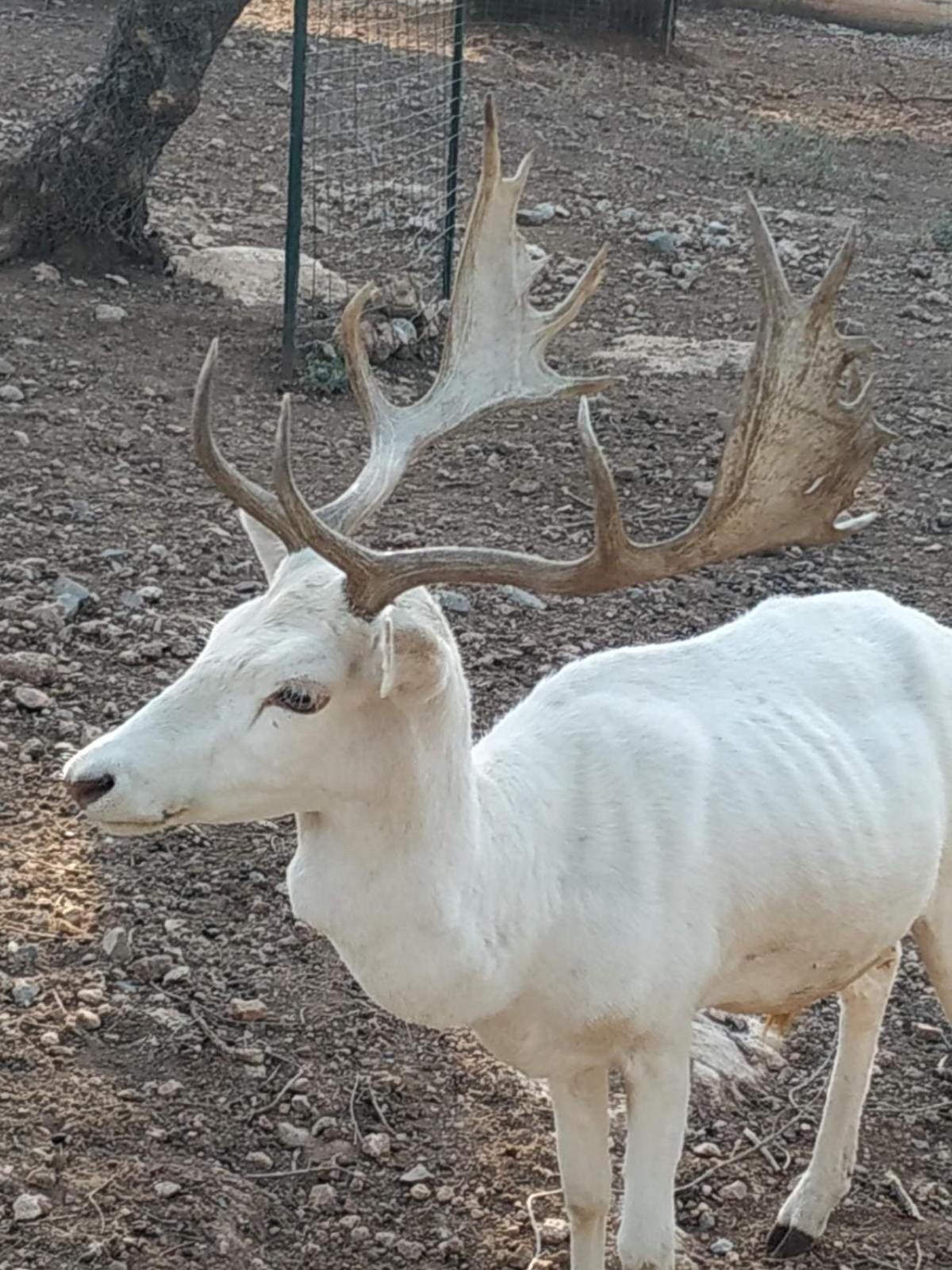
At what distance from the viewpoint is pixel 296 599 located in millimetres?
3180

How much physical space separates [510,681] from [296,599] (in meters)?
3.16

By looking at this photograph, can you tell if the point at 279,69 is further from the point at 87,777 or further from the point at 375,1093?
the point at 87,777

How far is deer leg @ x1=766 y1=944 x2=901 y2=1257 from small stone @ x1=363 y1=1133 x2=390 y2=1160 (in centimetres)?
92

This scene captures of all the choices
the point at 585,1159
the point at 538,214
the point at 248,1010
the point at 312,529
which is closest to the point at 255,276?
the point at 538,214

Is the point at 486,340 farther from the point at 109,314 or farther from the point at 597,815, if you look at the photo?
the point at 109,314

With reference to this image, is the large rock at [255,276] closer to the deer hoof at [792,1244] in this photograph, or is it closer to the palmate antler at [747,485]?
the deer hoof at [792,1244]

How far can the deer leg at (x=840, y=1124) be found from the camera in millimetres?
4211

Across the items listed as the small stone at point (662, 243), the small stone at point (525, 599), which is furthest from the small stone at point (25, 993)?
the small stone at point (662, 243)

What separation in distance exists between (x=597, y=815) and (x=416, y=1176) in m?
1.22

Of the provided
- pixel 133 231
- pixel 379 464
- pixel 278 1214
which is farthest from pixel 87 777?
pixel 133 231

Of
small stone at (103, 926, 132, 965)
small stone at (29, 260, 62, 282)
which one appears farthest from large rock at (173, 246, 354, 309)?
small stone at (103, 926, 132, 965)

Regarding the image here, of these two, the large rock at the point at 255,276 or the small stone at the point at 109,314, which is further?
the large rock at the point at 255,276

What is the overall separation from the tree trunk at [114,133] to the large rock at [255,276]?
0.55 m

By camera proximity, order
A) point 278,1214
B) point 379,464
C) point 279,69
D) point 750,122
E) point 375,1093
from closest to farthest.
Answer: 1. point 379,464
2. point 278,1214
3. point 375,1093
4. point 279,69
5. point 750,122
